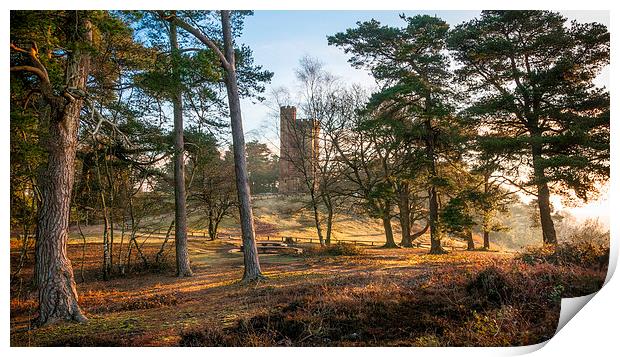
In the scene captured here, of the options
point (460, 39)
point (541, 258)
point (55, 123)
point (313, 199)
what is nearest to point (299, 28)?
point (460, 39)

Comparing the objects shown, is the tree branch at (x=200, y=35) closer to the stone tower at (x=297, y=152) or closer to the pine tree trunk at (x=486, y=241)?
the stone tower at (x=297, y=152)

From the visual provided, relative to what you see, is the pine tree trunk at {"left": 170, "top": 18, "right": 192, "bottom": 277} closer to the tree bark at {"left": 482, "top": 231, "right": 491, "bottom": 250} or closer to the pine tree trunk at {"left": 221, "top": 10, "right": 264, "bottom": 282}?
the pine tree trunk at {"left": 221, "top": 10, "right": 264, "bottom": 282}

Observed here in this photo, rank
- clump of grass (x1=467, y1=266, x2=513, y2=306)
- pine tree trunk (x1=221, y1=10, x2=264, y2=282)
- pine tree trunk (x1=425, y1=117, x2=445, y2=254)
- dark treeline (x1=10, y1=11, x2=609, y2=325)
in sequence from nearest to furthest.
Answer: clump of grass (x1=467, y1=266, x2=513, y2=306), dark treeline (x1=10, y1=11, x2=609, y2=325), pine tree trunk (x1=221, y1=10, x2=264, y2=282), pine tree trunk (x1=425, y1=117, x2=445, y2=254)

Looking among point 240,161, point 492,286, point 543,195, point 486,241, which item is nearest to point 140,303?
point 240,161

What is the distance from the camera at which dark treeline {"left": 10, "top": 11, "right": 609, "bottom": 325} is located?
14.0 feet

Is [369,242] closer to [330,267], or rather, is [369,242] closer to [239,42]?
[330,267]

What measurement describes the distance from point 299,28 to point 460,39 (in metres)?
2.48

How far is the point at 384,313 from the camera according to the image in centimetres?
406

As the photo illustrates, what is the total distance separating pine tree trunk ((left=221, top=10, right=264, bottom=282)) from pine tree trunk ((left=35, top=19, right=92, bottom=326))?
83.6 inches

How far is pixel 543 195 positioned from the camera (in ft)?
17.1


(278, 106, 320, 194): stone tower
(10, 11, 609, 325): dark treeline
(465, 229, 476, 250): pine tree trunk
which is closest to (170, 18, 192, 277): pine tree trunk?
(10, 11, 609, 325): dark treeline

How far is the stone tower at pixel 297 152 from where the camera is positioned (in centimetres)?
834

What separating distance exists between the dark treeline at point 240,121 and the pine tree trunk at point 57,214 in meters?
0.01

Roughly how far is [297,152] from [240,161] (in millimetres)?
3048
